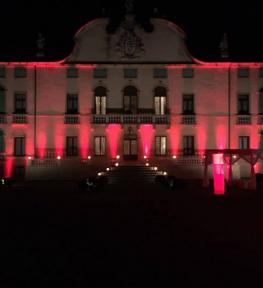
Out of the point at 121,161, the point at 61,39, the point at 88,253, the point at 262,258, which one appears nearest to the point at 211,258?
the point at 262,258

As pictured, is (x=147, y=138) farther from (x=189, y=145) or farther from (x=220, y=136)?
(x=220, y=136)

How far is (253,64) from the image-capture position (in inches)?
1865

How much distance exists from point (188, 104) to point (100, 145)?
8.22 metres

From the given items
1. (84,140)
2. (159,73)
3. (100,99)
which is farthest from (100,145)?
(159,73)

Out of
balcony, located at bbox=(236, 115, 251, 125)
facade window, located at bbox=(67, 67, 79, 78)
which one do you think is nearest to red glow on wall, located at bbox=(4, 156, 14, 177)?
facade window, located at bbox=(67, 67, 79, 78)

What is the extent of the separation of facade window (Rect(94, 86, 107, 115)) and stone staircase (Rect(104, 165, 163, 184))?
19.4 feet

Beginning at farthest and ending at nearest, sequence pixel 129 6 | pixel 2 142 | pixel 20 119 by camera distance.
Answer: pixel 2 142 < pixel 20 119 < pixel 129 6

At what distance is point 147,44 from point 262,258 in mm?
37926

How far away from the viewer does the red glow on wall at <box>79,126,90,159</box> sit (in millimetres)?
47688

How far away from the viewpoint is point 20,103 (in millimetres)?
47812

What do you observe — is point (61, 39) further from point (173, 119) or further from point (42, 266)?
point (42, 266)

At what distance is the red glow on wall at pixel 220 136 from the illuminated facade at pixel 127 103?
8 centimetres

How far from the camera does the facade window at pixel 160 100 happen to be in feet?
158

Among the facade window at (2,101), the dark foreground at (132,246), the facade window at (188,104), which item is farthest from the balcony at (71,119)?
the dark foreground at (132,246)
